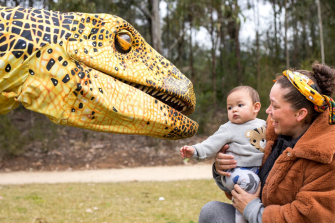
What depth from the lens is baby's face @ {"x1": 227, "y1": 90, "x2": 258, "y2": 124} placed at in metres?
2.28

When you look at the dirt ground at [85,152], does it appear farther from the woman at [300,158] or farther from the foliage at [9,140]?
the woman at [300,158]

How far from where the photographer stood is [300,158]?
182 centimetres

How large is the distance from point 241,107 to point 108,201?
4544 millimetres

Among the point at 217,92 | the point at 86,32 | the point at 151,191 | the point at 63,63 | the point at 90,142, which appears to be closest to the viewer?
the point at 63,63

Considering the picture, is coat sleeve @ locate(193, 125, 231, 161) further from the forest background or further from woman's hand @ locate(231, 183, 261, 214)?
the forest background

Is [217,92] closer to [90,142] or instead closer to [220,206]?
[90,142]

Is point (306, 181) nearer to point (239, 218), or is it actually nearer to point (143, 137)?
point (239, 218)

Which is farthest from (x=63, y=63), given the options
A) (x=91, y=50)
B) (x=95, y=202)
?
(x=95, y=202)

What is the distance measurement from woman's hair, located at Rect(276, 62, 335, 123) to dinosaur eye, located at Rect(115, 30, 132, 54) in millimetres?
1082

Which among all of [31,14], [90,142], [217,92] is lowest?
[90,142]

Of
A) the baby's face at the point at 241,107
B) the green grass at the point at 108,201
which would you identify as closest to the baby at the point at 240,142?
the baby's face at the point at 241,107

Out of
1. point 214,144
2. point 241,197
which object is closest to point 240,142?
point 214,144

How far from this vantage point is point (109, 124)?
2244mm

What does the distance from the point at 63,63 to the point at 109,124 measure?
49cm
